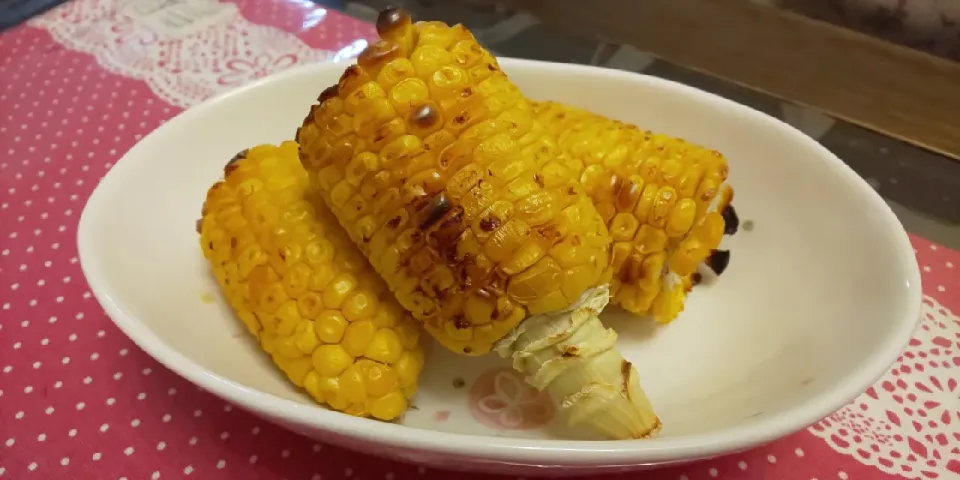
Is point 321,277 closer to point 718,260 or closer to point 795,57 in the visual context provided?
point 718,260

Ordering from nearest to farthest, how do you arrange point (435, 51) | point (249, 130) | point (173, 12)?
point (435, 51) → point (249, 130) → point (173, 12)

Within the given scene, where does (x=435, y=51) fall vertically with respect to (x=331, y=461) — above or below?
above

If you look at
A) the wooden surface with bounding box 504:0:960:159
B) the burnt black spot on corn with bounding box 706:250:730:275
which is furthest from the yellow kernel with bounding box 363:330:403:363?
the wooden surface with bounding box 504:0:960:159

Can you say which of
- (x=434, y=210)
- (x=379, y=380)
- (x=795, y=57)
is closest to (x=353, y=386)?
(x=379, y=380)

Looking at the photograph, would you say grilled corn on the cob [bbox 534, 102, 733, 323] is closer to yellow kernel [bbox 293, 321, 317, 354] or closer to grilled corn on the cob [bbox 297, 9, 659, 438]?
grilled corn on the cob [bbox 297, 9, 659, 438]

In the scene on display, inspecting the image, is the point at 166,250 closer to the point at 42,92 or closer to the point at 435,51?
the point at 435,51

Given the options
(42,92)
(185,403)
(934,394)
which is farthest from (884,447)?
(42,92)
